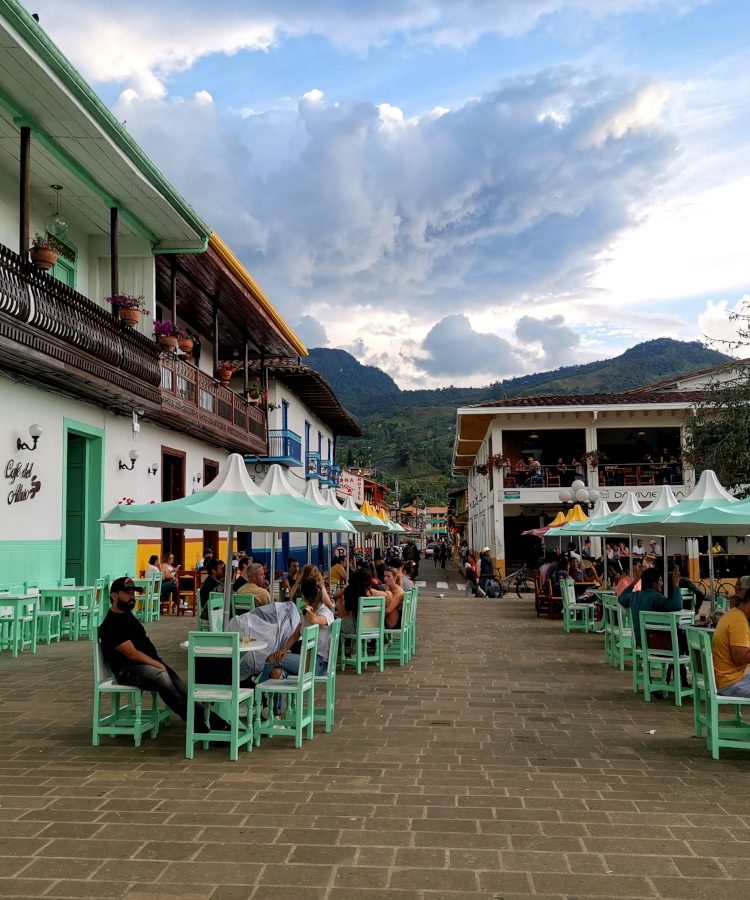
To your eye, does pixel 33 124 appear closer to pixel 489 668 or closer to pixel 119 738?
pixel 119 738

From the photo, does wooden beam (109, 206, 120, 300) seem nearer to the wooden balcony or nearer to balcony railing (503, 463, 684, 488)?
the wooden balcony

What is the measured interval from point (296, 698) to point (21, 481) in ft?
26.3

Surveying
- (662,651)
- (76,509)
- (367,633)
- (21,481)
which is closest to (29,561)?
(21,481)

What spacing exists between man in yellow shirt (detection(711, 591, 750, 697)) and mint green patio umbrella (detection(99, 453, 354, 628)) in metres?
3.58

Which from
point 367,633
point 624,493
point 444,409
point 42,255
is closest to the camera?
point 367,633

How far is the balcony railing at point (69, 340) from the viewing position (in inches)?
414

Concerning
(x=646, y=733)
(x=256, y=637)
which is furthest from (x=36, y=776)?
(x=646, y=733)

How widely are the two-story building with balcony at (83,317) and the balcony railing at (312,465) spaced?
1158 centimetres

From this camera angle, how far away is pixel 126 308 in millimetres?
14281

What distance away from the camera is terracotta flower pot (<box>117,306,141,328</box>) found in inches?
564

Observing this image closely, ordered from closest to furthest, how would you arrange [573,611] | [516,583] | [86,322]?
[86,322]
[573,611]
[516,583]

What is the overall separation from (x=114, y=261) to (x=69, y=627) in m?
5.94

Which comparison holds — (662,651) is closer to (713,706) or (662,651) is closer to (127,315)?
(713,706)

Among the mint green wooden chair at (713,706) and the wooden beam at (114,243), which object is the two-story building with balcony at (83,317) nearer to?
the wooden beam at (114,243)
